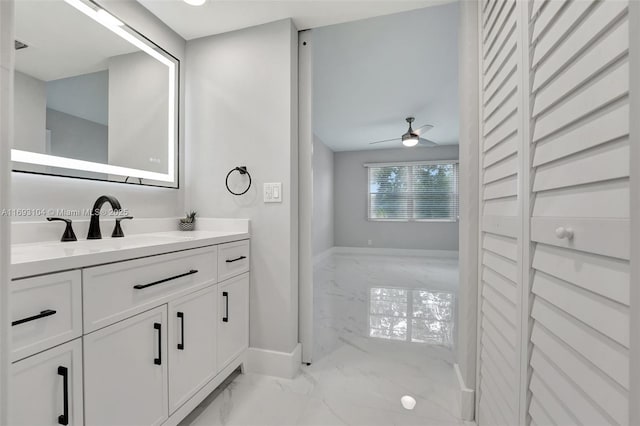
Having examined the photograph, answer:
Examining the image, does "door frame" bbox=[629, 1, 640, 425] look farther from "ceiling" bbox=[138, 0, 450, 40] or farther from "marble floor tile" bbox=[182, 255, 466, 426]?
"ceiling" bbox=[138, 0, 450, 40]

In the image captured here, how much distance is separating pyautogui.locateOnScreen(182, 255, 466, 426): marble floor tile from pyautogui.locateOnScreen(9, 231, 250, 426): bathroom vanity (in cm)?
20

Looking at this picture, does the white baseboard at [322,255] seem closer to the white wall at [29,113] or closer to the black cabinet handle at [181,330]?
the black cabinet handle at [181,330]

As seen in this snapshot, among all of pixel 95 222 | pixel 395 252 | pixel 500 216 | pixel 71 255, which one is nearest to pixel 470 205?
pixel 500 216

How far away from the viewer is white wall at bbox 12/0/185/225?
48.1 inches

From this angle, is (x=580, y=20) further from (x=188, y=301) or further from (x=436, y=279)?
(x=436, y=279)

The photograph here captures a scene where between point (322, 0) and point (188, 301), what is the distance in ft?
5.86

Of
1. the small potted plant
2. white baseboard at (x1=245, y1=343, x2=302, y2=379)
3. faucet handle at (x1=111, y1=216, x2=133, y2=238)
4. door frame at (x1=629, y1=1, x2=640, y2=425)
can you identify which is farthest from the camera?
the small potted plant

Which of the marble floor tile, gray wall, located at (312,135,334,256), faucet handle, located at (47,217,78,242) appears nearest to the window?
gray wall, located at (312,135,334,256)

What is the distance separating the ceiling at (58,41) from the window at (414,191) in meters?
5.72

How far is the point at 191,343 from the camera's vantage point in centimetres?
133

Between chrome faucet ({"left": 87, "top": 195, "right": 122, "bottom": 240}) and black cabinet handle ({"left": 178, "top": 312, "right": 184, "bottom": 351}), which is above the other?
chrome faucet ({"left": 87, "top": 195, "right": 122, "bottom": 240})

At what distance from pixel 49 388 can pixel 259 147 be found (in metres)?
1.43

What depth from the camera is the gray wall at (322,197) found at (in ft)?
18.6

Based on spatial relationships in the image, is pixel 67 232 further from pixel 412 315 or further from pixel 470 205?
pixel 412 315
